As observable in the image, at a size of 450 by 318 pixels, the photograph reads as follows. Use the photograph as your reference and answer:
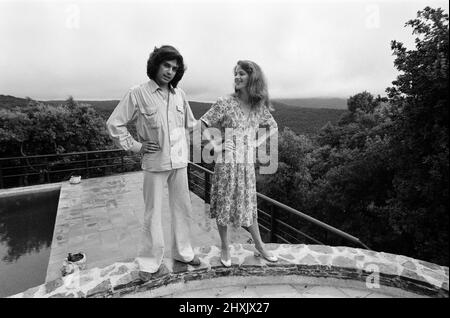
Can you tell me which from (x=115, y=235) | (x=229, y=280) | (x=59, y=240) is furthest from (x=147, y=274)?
(x=59, y=240)

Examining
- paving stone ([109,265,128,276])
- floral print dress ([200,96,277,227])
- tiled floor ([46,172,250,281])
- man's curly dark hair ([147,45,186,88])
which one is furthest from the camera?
tiled floor ([46,172,250,281])

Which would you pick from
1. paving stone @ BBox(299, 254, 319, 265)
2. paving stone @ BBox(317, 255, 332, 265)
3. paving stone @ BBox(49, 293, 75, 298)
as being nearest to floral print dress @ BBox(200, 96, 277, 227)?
paving stone @ BBox(299, 254, 319, 265)

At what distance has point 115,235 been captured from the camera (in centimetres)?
365

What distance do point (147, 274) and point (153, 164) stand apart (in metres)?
0.76

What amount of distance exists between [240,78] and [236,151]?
0.46 metres

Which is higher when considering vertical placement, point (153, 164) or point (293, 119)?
point (293, 119)

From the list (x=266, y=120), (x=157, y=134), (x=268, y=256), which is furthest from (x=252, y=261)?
(x=157, y=134)

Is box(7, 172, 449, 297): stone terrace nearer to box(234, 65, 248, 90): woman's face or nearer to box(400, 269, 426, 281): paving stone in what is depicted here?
box(400, 269, 426, 281): paving stone

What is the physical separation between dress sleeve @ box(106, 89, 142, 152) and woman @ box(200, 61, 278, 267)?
448 millimetres

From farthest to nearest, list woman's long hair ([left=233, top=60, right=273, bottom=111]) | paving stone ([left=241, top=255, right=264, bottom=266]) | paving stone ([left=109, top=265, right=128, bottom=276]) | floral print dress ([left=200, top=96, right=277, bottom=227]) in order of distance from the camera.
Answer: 1. paving stone ([left=241, top=255, right=264, bottom=266])
2. paving stone ([left=109, top=265, right=128, bottom=276])
3. floral print dress ([left=200, top=96, right=277, bottom=227])
4. woman's long hair ([left=233, top=60, right=273, bottom=111])

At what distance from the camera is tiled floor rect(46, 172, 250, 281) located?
321 cm

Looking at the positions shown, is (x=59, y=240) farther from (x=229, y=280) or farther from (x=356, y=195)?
(x=356, y=195)

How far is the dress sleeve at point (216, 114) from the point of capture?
1753mm

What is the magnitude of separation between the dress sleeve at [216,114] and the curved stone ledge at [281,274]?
1.04 m
